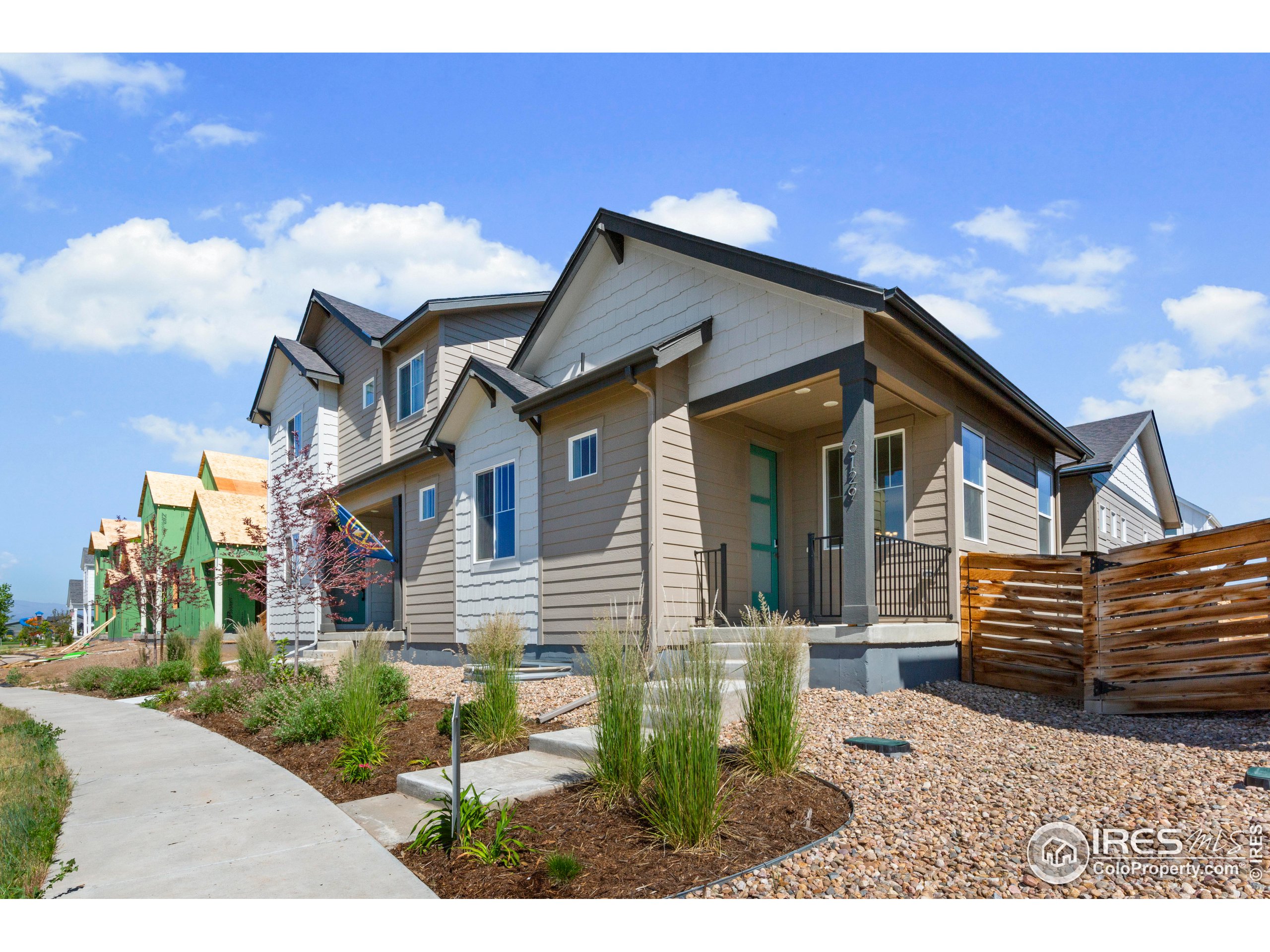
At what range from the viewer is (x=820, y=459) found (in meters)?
11.3

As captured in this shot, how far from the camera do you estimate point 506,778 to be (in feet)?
17.8

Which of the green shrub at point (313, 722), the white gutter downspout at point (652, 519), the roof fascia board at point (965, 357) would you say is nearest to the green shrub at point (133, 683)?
the green shrub at point (313, 722)

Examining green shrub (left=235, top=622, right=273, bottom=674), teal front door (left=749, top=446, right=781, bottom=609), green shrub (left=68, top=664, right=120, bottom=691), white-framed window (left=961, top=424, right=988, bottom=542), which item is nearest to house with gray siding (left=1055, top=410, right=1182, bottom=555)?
white-framed window (left=961, top=424, right=988, bottom=542)

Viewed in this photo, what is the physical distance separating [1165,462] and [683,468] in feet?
46.6

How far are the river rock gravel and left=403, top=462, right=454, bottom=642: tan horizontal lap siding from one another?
26.3ft

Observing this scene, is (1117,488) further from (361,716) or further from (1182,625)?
(361,716)

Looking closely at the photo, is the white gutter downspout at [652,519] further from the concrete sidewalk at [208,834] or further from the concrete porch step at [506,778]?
the concrete sidewalk at [208,834]

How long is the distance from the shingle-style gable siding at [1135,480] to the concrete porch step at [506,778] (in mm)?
13506

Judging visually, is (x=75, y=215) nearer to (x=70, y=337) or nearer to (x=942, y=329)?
(x=942, y=329)

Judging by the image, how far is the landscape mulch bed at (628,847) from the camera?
12.0ft

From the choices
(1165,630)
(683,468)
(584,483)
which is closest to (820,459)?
(683,468)

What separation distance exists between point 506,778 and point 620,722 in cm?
121

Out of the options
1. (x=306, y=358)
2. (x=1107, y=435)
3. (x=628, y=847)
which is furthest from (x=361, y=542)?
(x=1107, y=435)
